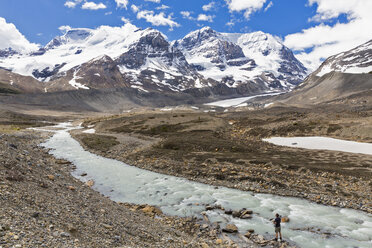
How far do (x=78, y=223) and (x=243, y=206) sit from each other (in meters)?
15.7

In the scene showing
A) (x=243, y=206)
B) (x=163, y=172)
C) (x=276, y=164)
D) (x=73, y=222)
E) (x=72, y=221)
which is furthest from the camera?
(x=276, y=164)

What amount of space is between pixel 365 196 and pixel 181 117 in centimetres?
8082

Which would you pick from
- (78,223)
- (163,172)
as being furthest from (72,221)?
(163,172)

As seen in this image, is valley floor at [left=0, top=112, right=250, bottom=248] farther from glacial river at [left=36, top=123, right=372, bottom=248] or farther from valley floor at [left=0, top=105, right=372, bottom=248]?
glacial river at [left=36, top=123, right=372, bottom=248]

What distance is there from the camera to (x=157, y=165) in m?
40.7

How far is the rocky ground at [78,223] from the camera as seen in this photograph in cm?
1147

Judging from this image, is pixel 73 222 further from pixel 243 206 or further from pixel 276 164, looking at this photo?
pixel 276 164

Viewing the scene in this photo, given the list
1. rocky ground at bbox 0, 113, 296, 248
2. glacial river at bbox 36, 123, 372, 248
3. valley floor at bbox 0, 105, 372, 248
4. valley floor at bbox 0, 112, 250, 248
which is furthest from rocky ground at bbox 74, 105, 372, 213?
valley floor at bbox 0, 112, 250, 248

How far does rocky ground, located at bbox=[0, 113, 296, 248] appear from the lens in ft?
37.6

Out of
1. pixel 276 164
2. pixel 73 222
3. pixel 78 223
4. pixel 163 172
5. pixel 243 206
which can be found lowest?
pixel 243 206

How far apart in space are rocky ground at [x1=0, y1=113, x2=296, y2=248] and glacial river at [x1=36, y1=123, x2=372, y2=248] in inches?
84.6

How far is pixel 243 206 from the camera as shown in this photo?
977 inches

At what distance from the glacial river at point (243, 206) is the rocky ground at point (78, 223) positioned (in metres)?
2.15

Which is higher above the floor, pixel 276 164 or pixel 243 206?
pixel 276 164
